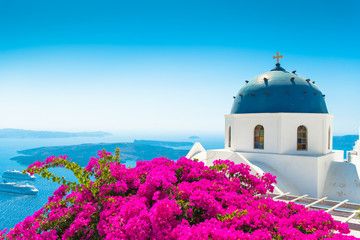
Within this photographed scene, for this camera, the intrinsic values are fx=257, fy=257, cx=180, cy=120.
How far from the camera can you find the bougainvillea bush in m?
3.14

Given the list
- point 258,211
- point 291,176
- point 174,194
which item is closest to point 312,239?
point 258,211

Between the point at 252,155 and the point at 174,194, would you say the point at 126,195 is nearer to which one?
the point at 174,194

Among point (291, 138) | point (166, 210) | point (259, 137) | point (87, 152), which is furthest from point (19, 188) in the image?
point (166, 210)

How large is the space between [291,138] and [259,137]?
1.45 m

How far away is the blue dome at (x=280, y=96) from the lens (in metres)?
12.3

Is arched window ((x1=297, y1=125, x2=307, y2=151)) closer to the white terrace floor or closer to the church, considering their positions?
the church

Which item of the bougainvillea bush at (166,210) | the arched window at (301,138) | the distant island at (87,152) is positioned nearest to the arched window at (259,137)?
the arched window at (301,138)

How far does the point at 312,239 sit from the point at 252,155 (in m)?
9.83

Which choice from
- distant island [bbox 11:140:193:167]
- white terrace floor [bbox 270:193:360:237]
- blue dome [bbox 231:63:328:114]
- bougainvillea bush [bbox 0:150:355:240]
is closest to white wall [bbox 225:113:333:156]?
blue dome [bbox 231:63:328:114]

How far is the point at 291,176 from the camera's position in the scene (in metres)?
11.6

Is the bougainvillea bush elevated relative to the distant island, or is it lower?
elevated

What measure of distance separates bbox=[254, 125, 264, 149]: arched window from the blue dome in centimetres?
84

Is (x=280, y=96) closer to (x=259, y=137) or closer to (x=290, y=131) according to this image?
(x=290, y=131)

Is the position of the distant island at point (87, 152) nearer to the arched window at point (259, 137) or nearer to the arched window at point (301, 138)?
the arched window at point (259, 137)
